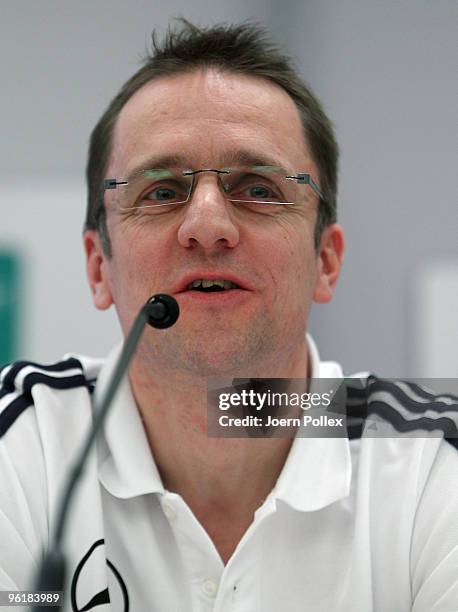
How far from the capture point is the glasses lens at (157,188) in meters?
1.00

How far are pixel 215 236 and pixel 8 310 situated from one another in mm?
880

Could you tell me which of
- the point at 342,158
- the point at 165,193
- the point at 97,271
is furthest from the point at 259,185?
the point at 342,158

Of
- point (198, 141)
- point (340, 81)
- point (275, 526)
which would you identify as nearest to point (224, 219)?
point (198, 141)

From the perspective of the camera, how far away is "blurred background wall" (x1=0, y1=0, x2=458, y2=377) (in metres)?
1.64

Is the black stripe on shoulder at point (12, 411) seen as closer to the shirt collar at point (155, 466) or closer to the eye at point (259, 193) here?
the shirt collar at point (155, 466)

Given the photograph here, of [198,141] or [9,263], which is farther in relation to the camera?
[9,263]

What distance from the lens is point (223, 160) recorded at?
39.2 inches

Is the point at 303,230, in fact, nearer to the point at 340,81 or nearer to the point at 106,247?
the point at 106,247

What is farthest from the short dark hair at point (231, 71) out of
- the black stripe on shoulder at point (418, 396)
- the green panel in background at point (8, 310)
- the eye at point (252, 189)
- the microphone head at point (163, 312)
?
the green panel in background at point (8, 310)

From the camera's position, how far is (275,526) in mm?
938

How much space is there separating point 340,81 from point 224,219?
970 mm

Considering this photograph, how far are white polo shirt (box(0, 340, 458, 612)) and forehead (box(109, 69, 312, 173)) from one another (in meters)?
0.37

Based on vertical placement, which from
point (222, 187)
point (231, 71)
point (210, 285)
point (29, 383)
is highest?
point (231, 71)

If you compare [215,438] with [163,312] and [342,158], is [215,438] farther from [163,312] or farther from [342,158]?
[342,158]
